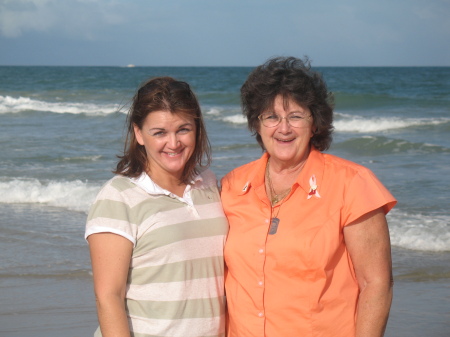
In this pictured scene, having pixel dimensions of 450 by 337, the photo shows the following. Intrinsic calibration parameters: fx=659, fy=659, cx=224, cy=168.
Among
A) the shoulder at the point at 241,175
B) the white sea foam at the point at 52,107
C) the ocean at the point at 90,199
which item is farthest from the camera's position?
the white sea foam at the point at 52,107

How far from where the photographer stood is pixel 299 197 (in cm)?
274

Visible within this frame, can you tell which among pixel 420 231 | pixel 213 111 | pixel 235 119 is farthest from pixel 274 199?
pixel 213 111

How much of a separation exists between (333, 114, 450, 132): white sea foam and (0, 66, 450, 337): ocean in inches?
1.5

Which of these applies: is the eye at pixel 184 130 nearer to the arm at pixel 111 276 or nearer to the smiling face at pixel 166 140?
the smiling face at pixel 166 140

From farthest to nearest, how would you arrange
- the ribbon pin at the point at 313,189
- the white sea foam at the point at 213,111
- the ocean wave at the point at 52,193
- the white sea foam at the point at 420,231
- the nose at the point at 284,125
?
the white sea foam at the point at 213,111 → the ocean wave at the point at 52,193 → the white sea foam at the point at 420,231 → the nose at the point at 284,125 → the ribbon pin at the point at 313,189

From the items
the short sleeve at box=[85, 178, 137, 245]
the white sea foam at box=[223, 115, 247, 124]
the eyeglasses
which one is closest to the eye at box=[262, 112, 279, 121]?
the eyeglasses

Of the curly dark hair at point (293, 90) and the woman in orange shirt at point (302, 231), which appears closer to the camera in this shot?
the woman in orange shirt at point (302, 231)

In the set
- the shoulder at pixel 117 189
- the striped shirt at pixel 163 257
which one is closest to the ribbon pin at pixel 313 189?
the striped shirt at pixel 163 257

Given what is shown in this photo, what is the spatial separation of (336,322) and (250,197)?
0.64 meters

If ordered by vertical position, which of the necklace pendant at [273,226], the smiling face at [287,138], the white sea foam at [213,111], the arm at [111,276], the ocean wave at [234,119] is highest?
the smiling face at [287,138]

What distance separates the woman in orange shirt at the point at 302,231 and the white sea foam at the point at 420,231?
176 inches

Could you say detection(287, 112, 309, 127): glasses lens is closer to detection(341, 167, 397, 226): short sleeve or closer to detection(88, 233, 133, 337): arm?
detection(341, 167, 397, 226): short sleeve

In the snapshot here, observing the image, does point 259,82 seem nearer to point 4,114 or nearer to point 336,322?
point 336,322

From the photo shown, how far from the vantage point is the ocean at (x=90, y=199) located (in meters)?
5.20
